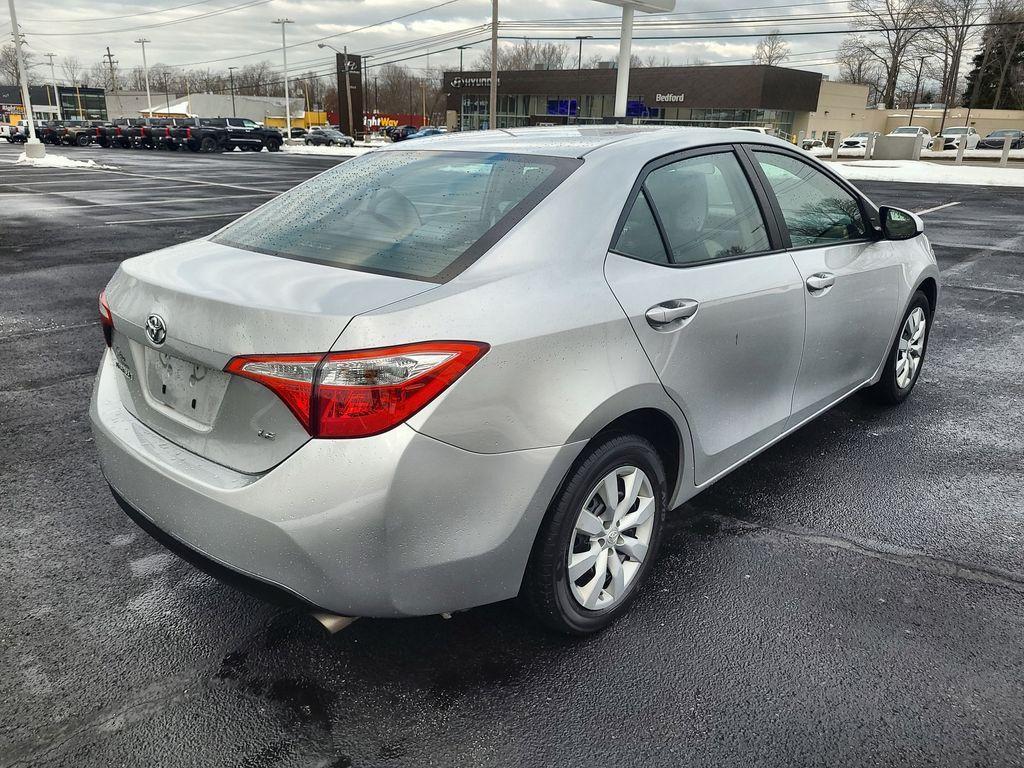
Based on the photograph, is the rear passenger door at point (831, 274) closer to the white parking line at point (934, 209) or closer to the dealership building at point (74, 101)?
the white parking line at point (934, 209)

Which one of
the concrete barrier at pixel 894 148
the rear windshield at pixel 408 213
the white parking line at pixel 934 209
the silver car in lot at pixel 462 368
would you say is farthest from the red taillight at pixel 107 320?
the concrete barrier at pixel 894 148

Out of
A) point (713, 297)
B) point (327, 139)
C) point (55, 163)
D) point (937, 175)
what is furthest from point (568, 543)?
point (327, 139)

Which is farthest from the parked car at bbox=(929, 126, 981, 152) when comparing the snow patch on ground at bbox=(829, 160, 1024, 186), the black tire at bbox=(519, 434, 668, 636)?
the black tire at bbox=(519, 434, 668, 636)

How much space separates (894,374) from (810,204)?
59.7 inches

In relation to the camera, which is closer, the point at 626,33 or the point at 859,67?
the point at 626,33

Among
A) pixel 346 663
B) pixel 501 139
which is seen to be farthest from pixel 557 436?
pixel 501 139

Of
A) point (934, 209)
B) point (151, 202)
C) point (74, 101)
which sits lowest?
point (151, 202)

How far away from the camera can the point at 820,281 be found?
3363mm

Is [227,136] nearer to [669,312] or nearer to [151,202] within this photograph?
[151,202]

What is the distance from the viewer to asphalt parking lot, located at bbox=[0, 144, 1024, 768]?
2152mm

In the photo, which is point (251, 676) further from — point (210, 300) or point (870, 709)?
point (870, 709)

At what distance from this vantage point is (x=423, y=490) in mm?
1977

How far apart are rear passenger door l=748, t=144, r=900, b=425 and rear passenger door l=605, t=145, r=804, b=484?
0.14 m

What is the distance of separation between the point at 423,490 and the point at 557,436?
42 centimetres
